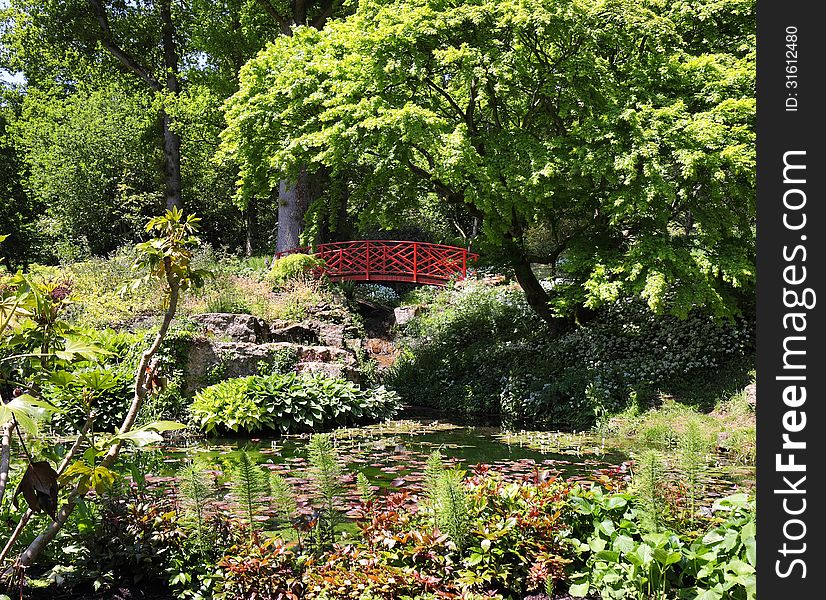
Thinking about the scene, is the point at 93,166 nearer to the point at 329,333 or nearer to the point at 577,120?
the point at 329,333

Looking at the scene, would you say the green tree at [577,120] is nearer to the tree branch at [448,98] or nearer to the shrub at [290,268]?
the tree branch at [448,98]

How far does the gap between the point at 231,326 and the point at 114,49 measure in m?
14.6

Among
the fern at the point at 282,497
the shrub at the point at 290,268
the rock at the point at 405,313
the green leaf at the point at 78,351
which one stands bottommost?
the fern at the point at 282,497

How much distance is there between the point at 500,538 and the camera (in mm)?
3354

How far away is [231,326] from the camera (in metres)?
11.8

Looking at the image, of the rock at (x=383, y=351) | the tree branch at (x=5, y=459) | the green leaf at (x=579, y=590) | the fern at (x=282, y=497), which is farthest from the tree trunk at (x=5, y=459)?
the rock at (x=383, y=351)

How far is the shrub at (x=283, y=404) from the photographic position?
30.1 feet

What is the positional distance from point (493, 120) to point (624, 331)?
4.64 meters

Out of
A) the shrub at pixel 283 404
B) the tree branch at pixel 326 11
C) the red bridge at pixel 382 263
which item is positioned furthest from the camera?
the tree branch at pixel 326 11

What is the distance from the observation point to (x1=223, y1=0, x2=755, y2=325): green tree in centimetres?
1003

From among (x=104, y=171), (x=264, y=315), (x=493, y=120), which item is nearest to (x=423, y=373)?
(x=264, y=315)

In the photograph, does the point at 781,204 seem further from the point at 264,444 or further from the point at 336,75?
the point at 336,75

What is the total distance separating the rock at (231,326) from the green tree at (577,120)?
2.92 metres

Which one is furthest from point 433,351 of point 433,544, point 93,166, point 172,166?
point 93,166
